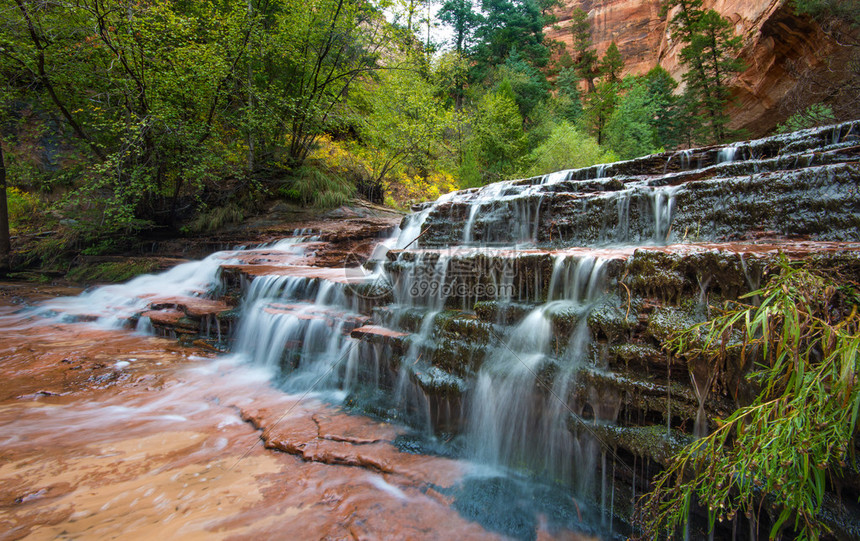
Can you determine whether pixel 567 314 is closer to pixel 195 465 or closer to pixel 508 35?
pixel 195 465

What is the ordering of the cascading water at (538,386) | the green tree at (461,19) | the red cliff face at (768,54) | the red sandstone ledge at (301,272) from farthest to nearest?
the green tree at (461,19) → the red cliff face at (768,54) → the red sandstone ledge at (301,272) → the cascading water at (538,386)

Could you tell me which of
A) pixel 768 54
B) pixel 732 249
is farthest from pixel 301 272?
pixel 768 54

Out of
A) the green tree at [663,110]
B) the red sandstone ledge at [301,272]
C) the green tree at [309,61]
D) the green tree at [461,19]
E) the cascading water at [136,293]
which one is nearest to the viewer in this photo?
the red sandstone ledge at [301,272]

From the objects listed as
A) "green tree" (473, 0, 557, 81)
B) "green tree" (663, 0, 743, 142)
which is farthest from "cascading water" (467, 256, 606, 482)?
"green tree" (473, 0, 557, 81)

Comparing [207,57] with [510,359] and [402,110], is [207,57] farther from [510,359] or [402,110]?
[510,359]

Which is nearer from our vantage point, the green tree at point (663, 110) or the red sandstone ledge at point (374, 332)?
the red sandstone ledge at point (374, 332)

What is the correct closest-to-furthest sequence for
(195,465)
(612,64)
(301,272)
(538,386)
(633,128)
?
(195,465)
(538,386)
(301,272)
(633,128)
(612,64)

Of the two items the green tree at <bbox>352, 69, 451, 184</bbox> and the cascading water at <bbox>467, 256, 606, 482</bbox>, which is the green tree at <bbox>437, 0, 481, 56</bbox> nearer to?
the green tree at <bbox>352, 69, 451, 184</bbox>

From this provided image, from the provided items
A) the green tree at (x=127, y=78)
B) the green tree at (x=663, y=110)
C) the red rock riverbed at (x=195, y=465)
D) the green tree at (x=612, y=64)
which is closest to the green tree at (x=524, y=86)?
the green tree at (x=663, y=110)

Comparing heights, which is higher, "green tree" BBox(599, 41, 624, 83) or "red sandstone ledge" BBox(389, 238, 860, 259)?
"green tree" BBox(599, 41, 624, 83)

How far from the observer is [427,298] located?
3998 millimetres

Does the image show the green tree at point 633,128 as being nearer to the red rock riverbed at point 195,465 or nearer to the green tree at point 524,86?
the green tree at point 524,86

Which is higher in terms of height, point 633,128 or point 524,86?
point 524,86

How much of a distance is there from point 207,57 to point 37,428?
884 cm
